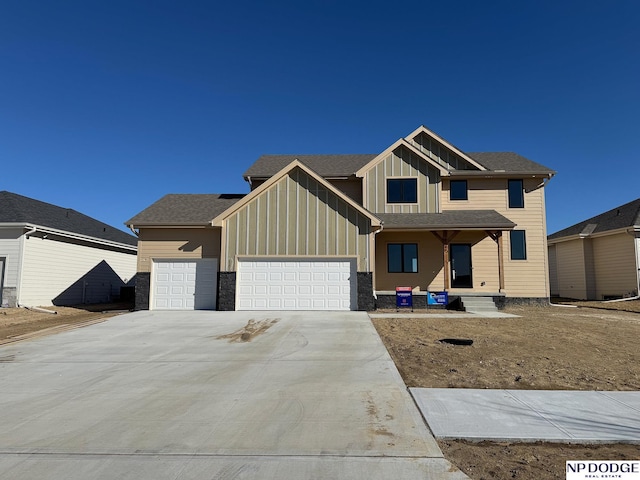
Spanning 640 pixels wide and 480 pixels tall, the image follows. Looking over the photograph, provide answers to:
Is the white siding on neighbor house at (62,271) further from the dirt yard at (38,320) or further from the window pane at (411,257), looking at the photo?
the window pane at (411,257)

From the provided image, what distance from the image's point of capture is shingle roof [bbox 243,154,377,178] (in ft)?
65.5

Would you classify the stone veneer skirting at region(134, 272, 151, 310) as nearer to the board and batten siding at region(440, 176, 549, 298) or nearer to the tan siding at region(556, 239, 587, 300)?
the board and batten siding at region(440, 176, 549, 298)

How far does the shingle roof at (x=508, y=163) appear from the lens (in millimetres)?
19328

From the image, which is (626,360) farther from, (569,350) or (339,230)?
(339,230)

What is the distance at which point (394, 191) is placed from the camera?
1888 centimetres

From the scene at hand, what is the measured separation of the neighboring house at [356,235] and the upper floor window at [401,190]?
0.05 metres

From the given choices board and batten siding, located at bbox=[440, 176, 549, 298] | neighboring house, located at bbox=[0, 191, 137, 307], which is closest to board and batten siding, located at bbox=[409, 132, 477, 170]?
board and batten siding, located at bbox=[440, 176, 549, 298]

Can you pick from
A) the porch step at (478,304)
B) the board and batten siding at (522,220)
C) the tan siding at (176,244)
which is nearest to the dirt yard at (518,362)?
the porch step at (478,304)

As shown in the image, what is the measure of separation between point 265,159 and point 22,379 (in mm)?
17208

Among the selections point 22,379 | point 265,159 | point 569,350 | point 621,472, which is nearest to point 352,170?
point 265,159

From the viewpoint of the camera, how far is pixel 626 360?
777cm

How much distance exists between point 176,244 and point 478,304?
42.4 feet

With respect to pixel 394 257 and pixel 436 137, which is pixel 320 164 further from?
pixel 394 257

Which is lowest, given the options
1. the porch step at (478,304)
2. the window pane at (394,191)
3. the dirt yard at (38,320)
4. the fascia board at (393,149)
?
the dirt yard at (38,320)
